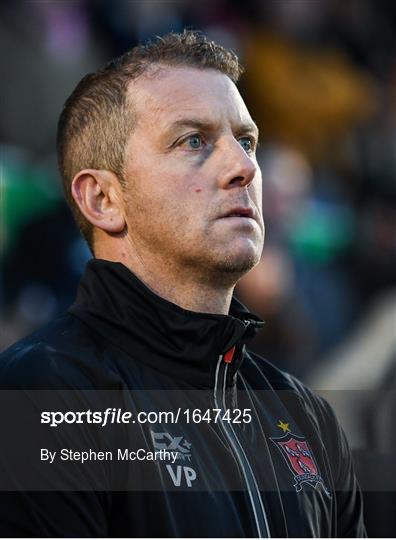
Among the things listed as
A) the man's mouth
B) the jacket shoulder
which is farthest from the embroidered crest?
the man's mouth

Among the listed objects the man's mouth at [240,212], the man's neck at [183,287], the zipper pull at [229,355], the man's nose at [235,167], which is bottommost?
the zipper pull at [229,355]

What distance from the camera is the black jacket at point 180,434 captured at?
2.20 m

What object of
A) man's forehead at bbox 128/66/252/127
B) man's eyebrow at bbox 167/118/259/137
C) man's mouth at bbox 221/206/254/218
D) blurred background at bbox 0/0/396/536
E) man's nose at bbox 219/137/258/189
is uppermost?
blurred background at bbox 0/0/396/536

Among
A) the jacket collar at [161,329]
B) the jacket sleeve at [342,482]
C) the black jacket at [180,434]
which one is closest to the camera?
the black jacket at [180,434]

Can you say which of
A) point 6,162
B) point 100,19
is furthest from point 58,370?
point 100,19

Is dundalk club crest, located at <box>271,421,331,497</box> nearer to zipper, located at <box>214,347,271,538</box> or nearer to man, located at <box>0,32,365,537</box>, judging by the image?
man, located at <box>0,32,365,537</box>

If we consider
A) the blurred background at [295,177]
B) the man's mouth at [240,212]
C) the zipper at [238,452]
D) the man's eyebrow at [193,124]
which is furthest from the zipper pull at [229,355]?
the blurred background at [295,177]

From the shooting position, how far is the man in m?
2.28

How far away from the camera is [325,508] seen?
102 inches

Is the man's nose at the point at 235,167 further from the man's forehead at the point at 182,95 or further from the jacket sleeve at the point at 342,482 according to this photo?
the jacket sleeve at the point at 342,482

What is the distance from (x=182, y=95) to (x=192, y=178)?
0.24 metres

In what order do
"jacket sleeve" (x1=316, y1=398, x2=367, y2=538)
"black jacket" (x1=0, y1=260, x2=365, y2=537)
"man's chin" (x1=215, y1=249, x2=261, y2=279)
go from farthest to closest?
"jacket sleeve" (x1=316, y1=398, x2=367, y2=538)
"man's chin" (x1=215, y1=249, x2=261, y2=279)
"black jacket" (x1=0, y1=260, x2=365, y2=537)

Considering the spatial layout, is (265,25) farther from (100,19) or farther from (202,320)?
(202,320)

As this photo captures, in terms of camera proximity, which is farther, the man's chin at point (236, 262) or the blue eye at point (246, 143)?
the blue eye at point (246, 143)
